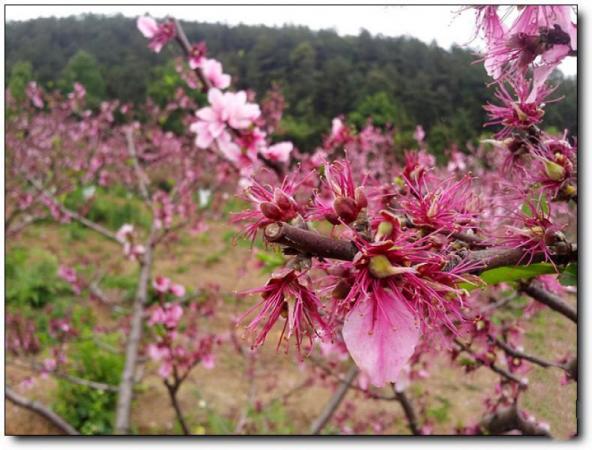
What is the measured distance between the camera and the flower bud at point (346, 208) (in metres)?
0.36

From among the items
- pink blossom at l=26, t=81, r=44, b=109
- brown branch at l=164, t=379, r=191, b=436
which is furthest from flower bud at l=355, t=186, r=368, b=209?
pink blossom at l=26, t=81, r=44, b=109

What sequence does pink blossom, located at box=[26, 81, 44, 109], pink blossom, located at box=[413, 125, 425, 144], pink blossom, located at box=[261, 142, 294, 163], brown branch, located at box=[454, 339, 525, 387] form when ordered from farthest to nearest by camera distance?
pink blossom, located at box=[26, 81, 44, 109] → pink blossom, located at box=[413, 125, 425, 144] → pink blossom, located at box=[261, 142, 294, 163] → brown branch, located at box=[454, 339, 525, 387]

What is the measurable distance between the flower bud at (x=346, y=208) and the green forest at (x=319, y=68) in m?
0.42

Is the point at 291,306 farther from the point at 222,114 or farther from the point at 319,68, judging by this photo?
the point at 319,68

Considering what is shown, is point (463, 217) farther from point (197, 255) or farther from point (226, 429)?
point (197, 255)

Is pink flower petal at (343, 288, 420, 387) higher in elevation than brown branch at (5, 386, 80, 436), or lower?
higher

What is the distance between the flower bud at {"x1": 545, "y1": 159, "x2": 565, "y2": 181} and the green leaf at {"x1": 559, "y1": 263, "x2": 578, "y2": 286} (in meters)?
0.08

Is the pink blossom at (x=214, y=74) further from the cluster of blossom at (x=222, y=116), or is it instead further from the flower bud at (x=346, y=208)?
the flower bud at (x=346, y=208)

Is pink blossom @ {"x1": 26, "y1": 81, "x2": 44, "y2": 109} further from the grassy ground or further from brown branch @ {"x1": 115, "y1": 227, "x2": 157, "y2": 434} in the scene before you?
brown branch @ {"x1": 115, "y1": 227, "x2": 157, "y2": 434}

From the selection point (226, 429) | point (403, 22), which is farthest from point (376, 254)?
point (226, 429)

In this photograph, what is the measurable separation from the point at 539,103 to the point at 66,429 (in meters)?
1.40

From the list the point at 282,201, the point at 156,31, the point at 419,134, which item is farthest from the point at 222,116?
the point at 282,201

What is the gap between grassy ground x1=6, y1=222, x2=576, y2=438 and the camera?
1030 mm

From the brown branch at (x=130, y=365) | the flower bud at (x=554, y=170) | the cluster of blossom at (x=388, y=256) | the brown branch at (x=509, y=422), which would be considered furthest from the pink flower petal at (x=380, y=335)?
the brown branch at (x=130, y=365)
